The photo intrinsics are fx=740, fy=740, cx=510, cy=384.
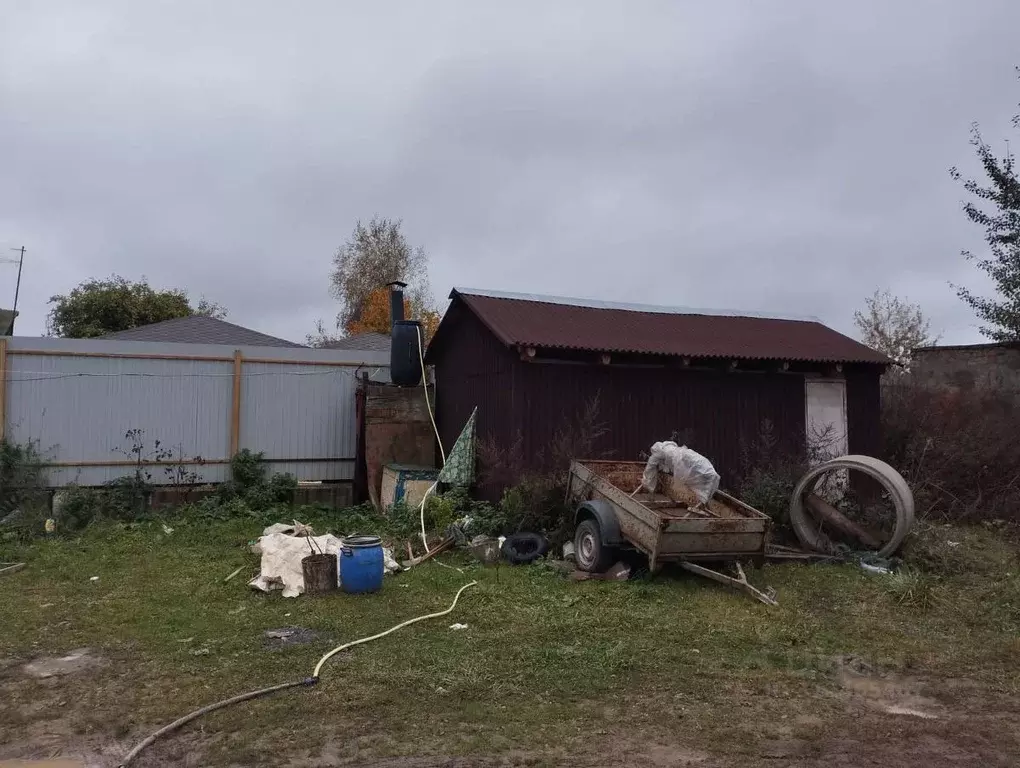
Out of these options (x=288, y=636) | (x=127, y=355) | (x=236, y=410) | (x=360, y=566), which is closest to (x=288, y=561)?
(x=360, y=566)

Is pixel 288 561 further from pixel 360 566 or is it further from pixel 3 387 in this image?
pixel 3 387

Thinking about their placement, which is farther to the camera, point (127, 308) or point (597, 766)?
point (127, 308)

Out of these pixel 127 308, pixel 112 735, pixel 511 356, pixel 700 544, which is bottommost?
Result: pixel 112 735

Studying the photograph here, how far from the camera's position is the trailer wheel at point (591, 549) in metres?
8.30

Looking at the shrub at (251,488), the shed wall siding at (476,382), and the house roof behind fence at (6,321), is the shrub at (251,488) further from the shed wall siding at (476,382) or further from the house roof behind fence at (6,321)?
the house roof behind fence at (6,321)

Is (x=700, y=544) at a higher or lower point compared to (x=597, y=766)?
higher

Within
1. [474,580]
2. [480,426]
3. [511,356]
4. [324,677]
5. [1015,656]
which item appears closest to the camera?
[324,677]

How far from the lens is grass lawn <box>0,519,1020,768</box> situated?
4.27 meters

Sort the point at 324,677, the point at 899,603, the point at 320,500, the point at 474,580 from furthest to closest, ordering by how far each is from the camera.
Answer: the point at 320,500
the point at 474,580
the point at 899,603
the point at 324,677

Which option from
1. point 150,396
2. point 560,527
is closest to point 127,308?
point 150,396

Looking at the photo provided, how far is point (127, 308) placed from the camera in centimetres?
3094

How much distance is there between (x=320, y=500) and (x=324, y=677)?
778 centimetres

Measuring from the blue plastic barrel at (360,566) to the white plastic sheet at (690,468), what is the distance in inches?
141

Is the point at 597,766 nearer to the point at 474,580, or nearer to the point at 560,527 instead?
the point at 474,580
